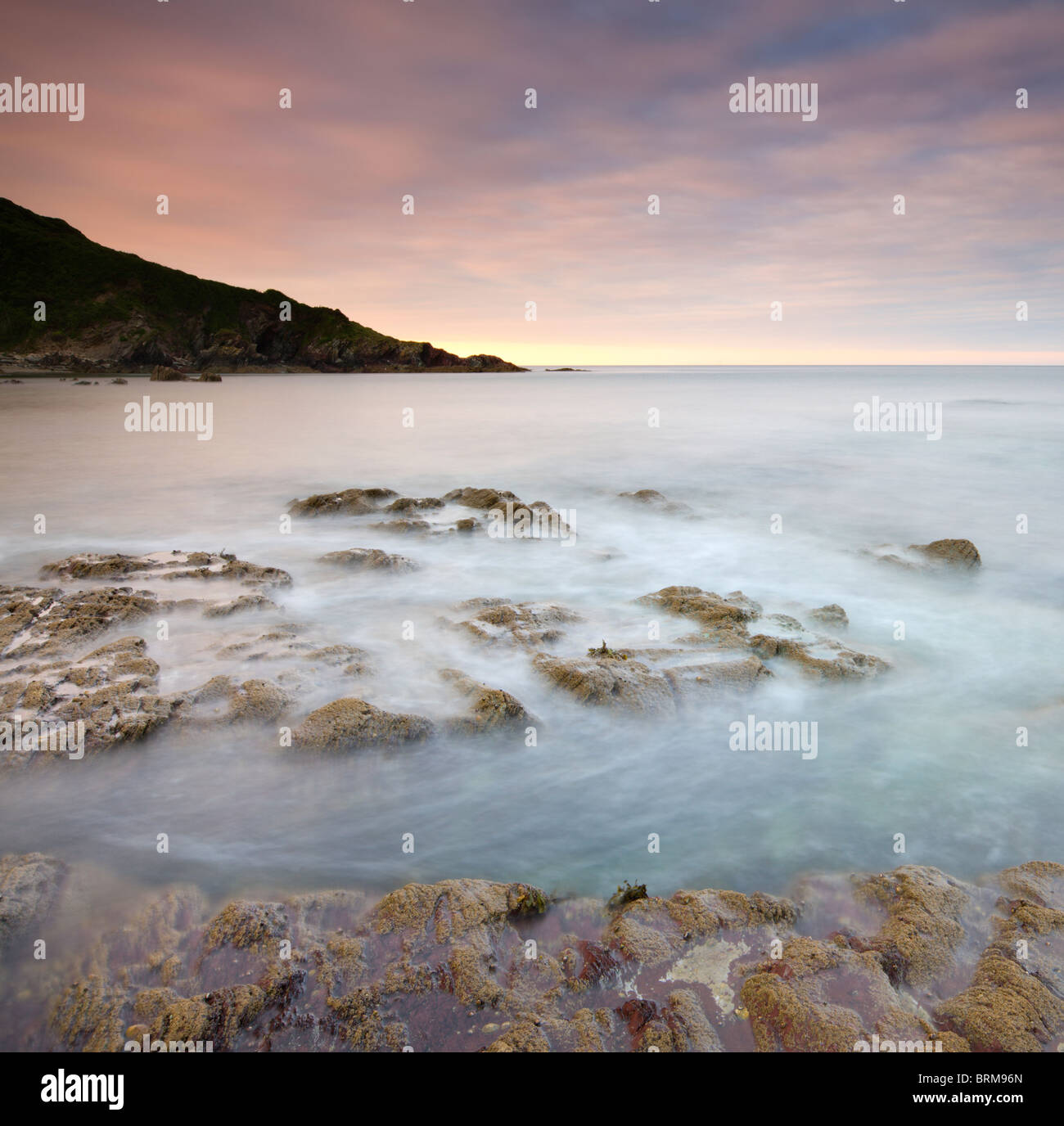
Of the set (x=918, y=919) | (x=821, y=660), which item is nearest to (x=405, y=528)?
(x=821, y=660)

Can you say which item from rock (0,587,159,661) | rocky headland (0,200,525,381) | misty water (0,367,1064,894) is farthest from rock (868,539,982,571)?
rocky headland (0,200,525,381)

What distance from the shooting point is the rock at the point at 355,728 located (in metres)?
5.25

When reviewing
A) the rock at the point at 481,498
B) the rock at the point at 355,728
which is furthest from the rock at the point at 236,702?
the rock at the point at 481,498

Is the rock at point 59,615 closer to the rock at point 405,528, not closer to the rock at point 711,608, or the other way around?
the rock at point 405,528

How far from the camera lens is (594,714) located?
19.3 ft

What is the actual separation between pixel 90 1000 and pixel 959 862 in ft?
15.9

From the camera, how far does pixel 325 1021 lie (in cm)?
300

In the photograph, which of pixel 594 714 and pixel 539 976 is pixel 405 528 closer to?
pixel 594 714

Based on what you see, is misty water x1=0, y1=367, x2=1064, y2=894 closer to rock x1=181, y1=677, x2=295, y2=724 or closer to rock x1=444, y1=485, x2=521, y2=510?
rock x1=181, y1=677, x2=295, y2=724

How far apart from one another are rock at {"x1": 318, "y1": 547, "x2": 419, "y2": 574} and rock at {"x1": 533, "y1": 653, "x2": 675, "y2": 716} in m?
3.98
